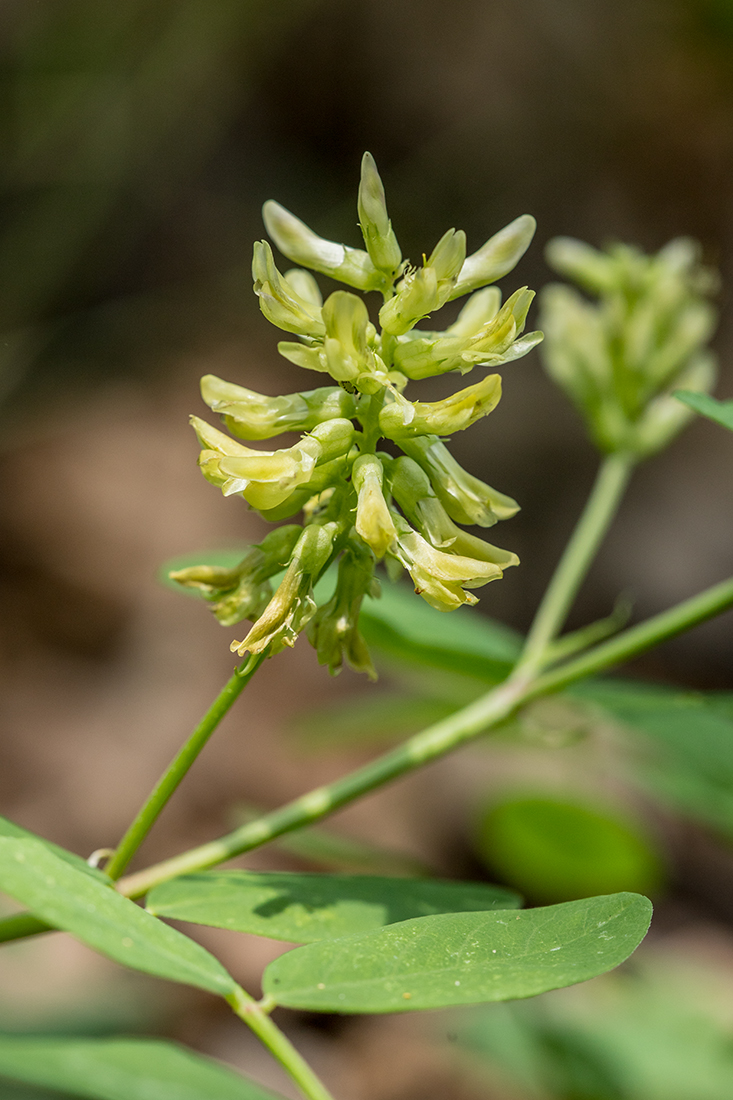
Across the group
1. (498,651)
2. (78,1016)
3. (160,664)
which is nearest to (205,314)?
(160,664)

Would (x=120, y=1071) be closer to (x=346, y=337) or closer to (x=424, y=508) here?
(x=424, y=508)

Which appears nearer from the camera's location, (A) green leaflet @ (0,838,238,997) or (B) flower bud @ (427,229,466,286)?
(A) green leaflet @ (0,838,238,997)

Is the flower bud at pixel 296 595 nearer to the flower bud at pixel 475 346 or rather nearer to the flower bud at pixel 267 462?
the flower bud at pixel 267 462

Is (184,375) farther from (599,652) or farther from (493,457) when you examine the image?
(599,652)

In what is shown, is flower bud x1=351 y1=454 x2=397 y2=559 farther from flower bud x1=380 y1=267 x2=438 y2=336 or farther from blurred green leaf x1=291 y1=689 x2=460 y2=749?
blurred green leaf x1=291 y1=689 x2=460 y2=749

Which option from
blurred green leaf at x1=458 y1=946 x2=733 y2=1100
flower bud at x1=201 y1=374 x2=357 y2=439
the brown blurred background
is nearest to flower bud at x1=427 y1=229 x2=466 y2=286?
flower bud at x1=201 y1=374 x2=357 y2=439

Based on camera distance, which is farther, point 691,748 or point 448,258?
point 691,748

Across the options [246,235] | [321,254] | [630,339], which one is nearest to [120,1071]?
[321,254]
